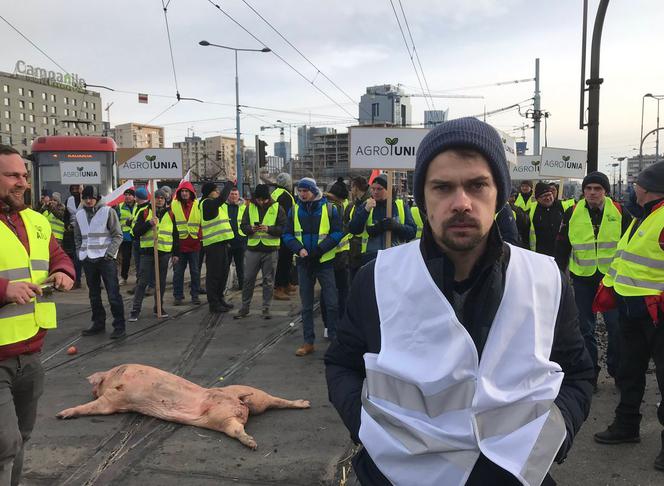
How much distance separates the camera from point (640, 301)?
12.5 feet

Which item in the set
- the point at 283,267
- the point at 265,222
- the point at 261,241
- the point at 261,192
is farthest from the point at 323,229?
the point at 283,267

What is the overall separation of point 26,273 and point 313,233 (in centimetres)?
389

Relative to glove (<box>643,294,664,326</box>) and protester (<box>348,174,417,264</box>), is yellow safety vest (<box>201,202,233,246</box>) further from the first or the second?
glove (<box>643,294,664,326</box>)

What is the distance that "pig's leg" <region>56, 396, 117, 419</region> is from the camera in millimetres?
4457

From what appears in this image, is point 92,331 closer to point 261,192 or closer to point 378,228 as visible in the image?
point 261,192

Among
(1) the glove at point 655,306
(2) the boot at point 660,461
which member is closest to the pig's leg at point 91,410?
(2) the boot at point 660,461

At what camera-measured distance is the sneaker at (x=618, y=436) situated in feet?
13.0

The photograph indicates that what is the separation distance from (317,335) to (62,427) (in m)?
3.66

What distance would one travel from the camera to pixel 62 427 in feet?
14.1

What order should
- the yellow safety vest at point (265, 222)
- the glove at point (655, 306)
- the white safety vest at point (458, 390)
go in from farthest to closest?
1. the yellow safety vest at point (265, 222)
2. the glove at point (655, 306)
3. the white safety vest at point (458, 390)

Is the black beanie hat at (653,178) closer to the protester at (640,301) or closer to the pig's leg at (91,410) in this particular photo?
the protester at (640,301)

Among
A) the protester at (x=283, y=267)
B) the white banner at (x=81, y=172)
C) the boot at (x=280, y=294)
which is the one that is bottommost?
the boot at (x=280, y=294)

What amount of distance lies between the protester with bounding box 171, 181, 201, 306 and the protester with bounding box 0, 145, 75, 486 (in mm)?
6147

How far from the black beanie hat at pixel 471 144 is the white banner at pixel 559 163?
8.87 metres
